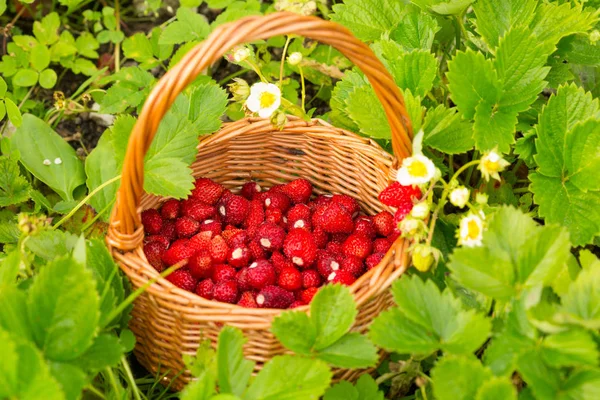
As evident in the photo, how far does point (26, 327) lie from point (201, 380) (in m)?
0.29

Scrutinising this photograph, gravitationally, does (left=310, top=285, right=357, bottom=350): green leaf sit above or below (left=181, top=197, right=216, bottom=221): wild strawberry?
above

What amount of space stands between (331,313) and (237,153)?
66 centimetres

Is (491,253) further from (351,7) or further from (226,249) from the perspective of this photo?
(351,7)

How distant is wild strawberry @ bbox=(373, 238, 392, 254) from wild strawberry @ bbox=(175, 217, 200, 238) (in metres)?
0.42

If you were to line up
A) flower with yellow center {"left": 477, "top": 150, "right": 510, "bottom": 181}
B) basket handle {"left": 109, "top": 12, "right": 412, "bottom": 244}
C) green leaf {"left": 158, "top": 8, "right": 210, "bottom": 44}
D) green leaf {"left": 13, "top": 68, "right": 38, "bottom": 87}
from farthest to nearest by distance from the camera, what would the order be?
1. green leaf {"left": 13, "top": 68, "right": 38, "bottom": 87}
2. green leaf {"left": 158, "top": 8, "right": 210, "bottom": 44}
3. flower with yellow center {"left": 477, "top": 150, "right": 510, "bottom": 181}
4. basket handle {"left": 109, "top": 12, "right": 412, "bottom": 244}

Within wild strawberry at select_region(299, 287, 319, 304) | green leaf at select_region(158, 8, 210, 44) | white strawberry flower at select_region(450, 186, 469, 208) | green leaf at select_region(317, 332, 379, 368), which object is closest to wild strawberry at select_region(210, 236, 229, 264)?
wild strawberry at select_region(299, 287, 319, 304)

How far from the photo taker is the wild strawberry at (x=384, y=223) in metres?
1.59

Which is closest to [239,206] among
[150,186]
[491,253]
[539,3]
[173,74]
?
[150,186]

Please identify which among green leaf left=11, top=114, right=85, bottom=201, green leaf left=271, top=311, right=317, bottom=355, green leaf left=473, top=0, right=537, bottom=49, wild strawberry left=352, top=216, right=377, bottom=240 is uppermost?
green leaf left=473, top=0, right=537, bottom=49

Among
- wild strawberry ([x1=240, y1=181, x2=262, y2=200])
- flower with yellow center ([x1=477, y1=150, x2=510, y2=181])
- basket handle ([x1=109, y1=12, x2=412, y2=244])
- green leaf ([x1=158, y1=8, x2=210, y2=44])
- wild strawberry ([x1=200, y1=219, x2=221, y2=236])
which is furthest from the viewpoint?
green leaf ([x1=158, y1=8, x2=210, y2=44])

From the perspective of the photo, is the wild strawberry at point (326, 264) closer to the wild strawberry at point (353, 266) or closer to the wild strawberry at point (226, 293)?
the wild strawberry at point (353, 266)

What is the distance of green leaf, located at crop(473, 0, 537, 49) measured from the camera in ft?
5.41

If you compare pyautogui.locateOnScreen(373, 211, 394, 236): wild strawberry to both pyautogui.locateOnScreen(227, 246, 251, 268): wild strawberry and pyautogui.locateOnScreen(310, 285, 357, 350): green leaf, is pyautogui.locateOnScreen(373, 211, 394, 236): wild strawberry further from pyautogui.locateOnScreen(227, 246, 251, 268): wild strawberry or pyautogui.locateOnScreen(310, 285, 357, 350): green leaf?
pyautogui.locateOnScreen(310, 285, 357, 350): green leaf

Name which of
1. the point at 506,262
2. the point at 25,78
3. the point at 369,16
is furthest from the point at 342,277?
the point at 25,78
